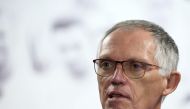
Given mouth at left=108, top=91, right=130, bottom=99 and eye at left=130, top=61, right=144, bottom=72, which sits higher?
eye at left=130, top=61, right=144, bottom=72

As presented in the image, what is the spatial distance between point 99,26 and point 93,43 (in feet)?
0.23

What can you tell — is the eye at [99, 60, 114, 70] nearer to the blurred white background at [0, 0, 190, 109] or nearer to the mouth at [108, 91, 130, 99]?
the mouth at [108, 91, 130, 99]

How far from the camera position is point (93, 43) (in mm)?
1556

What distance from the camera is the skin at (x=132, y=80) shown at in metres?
1.07

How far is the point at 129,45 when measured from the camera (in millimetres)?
1100

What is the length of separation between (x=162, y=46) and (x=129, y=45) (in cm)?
10

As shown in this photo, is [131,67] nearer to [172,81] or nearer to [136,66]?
[136,66]

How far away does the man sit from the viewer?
1075mm

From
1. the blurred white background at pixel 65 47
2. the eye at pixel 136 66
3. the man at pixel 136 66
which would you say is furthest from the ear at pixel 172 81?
the blurred white background at pixel 65 47

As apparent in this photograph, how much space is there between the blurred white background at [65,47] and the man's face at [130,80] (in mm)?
405

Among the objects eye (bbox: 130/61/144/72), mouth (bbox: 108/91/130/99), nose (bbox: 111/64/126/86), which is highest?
eye (bbox: 130/61/144/72)

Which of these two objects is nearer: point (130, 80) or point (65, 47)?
point (130, 80)

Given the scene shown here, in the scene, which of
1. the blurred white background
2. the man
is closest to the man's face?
the man

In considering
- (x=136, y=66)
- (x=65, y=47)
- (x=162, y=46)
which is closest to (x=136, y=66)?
(x=136, y=66)
